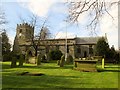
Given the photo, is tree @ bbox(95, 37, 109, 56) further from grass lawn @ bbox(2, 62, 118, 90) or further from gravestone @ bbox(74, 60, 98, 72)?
grass lawn @ bbox(2, 62, 118, 90)

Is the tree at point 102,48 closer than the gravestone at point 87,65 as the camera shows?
No

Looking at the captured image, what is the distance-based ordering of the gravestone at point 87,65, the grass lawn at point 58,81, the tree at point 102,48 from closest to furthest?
the grass lawn at point 58,81 < the gravestone at point 87,65 < the tree at point 102,48

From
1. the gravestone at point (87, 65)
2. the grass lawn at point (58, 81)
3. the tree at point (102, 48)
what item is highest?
the tree at point (102, 48)

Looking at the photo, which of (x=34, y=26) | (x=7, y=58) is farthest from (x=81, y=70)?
(x=34, y=26)

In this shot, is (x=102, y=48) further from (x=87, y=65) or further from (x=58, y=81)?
(x=58, y=81)

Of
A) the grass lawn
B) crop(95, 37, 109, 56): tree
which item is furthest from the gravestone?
crop(95, 37, 109, 56): tree

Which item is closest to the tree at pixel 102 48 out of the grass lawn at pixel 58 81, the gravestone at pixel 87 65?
the gravestone at pixel 87 65

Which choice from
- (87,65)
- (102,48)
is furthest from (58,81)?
(102,48)

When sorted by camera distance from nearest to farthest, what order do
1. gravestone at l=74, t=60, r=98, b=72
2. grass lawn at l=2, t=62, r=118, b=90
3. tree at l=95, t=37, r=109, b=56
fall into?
1. grass lawn at l=2, t=62, r=118, b=90
2. gravestone at l=74, t=60, r=98, b=72
3. tree at l=95, t=37, r=109, b=56

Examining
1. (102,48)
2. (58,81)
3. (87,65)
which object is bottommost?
(58,81)

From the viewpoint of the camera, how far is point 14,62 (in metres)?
25.0

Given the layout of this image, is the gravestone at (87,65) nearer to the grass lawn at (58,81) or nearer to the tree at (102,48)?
the grass lawn at (58,81)

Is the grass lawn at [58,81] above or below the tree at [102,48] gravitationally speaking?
below

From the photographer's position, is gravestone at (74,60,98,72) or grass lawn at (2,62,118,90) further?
gravestone at (74,60,98,72)
